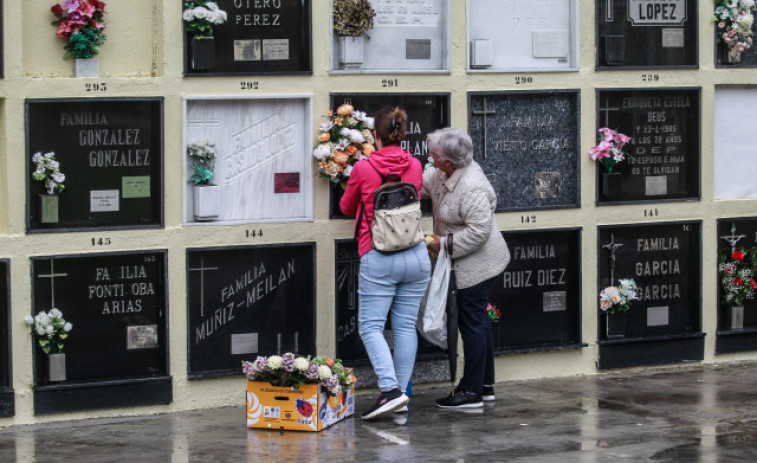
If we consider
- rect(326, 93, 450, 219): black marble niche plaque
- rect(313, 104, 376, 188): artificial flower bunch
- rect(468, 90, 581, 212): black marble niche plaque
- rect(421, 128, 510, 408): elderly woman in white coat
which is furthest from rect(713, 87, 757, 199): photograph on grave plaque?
rect(313, 104, 376, 188): artificial flower bunch

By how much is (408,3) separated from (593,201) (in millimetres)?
1844

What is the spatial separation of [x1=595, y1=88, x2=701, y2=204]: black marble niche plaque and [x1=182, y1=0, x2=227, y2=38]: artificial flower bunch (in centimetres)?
270

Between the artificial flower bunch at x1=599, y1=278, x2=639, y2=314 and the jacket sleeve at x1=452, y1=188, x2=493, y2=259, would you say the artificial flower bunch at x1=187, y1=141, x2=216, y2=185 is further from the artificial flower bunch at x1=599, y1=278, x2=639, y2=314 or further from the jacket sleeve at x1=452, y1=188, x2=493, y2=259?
the artificial flower bunch at x1=599, y1=278, x2=639, y2=314

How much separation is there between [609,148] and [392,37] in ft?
5.41

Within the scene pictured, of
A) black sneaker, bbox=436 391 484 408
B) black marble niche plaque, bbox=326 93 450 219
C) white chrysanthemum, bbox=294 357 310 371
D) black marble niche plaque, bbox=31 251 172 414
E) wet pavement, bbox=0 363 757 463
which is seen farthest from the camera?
black marble niche plaque, bbox=326 93 450 219

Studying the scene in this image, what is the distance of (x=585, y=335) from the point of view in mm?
9086

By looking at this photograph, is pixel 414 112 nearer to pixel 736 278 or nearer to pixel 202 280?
pixel 202 280

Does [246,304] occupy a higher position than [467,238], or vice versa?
[467,238]

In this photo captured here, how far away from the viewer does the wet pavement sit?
684cm

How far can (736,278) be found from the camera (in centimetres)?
941

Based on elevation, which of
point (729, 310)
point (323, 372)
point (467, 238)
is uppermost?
point (467, 238)

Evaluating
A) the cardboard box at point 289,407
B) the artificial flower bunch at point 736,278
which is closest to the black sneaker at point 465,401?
the cardboard box at point 289,407

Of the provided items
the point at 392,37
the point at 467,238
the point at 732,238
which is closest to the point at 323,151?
the point at 392,37

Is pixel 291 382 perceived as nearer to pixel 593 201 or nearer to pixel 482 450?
pixel 482 450
